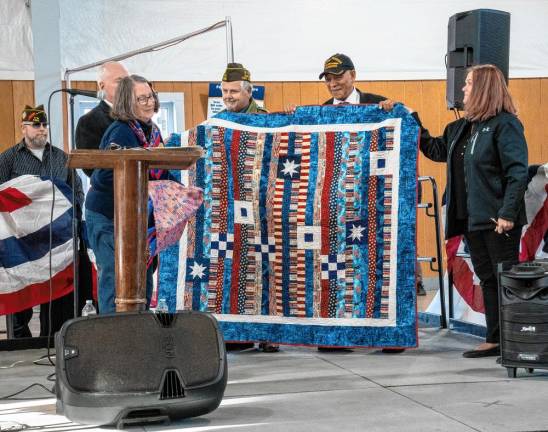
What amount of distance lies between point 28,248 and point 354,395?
8.25 ft

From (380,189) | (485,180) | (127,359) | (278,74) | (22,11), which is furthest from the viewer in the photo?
(278,74)

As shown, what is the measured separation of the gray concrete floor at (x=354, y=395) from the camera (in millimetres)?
2875

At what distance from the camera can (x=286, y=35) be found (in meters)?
8.48

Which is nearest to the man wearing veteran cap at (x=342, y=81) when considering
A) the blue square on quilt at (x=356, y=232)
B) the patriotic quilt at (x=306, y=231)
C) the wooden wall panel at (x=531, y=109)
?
the patriotic quilt at (x=306, y=231)

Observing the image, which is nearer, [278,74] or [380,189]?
[380,189]

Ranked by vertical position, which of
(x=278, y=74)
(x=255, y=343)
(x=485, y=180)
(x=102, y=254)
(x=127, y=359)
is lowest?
(x=255, y=343)

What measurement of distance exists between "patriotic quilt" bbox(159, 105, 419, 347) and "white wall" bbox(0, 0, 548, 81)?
3.67 metres

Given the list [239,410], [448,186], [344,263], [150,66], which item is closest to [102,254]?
[239,410]

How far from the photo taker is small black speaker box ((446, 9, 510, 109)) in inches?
219

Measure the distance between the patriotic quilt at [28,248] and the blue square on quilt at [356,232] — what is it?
168cm

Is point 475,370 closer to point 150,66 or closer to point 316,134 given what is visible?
point 316,134

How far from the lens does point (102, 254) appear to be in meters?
3.67

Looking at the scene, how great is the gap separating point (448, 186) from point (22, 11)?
4.80 metres

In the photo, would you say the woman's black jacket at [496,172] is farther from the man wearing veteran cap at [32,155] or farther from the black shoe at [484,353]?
the man wearing veteran cap at [32,155]
